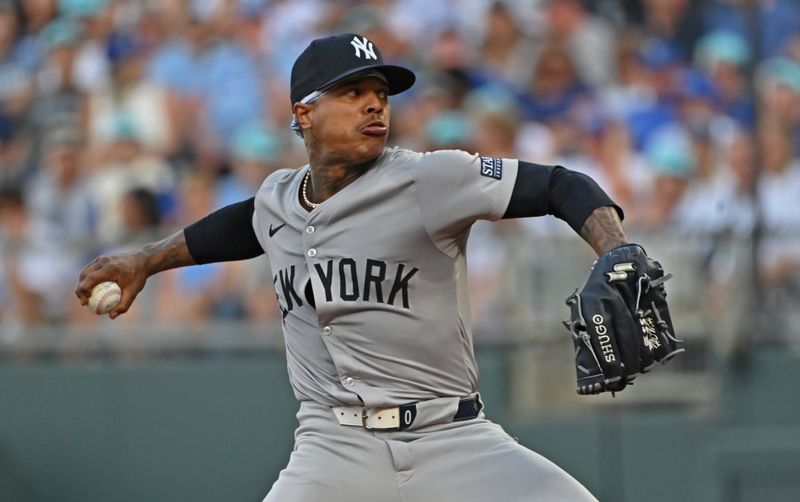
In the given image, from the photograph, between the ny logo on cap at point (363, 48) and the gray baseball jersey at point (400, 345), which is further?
the ny logo on cap at point (363, 48)

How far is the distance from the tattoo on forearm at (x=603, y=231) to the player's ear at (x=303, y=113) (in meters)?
1.08

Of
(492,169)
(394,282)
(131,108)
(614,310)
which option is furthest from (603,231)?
(131,108)

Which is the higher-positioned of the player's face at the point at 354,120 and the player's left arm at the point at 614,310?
the player's face at the point at 354,120

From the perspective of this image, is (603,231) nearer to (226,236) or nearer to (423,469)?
(423,469)

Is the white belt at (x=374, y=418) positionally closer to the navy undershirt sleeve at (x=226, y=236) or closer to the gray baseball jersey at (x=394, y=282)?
the gray baseball jersey at (x=394, y=282)

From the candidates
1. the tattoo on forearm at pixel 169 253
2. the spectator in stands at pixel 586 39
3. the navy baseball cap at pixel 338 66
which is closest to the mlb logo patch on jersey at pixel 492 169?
the navy baseball cap at pixel 338 66

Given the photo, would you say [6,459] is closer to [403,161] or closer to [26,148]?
[26,148]

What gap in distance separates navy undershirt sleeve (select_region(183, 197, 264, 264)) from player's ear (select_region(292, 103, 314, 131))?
0.46m

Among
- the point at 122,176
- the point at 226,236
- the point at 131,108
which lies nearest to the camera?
the point at 226,236

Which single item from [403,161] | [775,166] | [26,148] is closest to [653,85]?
[775,166]

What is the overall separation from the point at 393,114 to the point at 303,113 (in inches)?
202

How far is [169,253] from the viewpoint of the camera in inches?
203

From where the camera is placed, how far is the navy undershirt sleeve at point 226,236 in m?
5.11

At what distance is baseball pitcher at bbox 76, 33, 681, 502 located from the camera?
4.38 m
